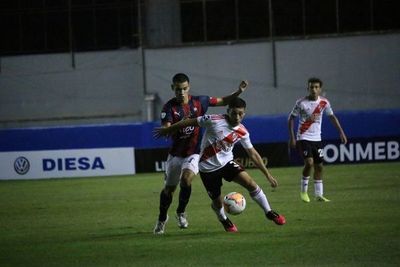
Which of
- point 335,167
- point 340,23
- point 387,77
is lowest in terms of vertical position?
point 335,167

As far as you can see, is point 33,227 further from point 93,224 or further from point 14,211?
point 14,211

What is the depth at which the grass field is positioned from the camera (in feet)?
30.8

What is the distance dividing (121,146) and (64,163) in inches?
75.1

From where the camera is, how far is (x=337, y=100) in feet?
A: 123

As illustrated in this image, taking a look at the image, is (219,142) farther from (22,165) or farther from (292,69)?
(292,69)

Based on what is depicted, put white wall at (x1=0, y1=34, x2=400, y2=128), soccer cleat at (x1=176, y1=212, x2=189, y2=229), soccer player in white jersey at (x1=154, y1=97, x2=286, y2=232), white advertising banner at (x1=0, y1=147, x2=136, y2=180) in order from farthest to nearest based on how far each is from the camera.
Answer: white wall at (x1=0, y1=34, x2=400, y2=128)
white advertising banner at (x1=0, y1=147, x2=136, y2=180)
soccer cleat at (x1=176, y1=212, x2=189, y2=229)
soccer player in white jersey at (x1=154, y1=97, x2=286, y2=232)

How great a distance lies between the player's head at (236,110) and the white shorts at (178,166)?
0.89m

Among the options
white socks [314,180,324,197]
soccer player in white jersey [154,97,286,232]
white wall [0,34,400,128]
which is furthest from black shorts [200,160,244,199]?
white wall [0,34,400,128]

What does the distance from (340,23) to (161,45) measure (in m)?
8.19

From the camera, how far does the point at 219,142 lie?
1155cm

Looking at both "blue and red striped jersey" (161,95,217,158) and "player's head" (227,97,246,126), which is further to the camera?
"blue and red striped jersey" (161,95,217,158)

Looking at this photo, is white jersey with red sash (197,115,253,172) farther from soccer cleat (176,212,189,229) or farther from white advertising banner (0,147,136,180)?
white advertising banner (0,147,136,180)

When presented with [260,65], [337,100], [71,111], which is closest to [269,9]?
[260,65]

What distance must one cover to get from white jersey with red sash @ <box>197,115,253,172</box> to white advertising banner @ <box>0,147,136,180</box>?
15356 mm
